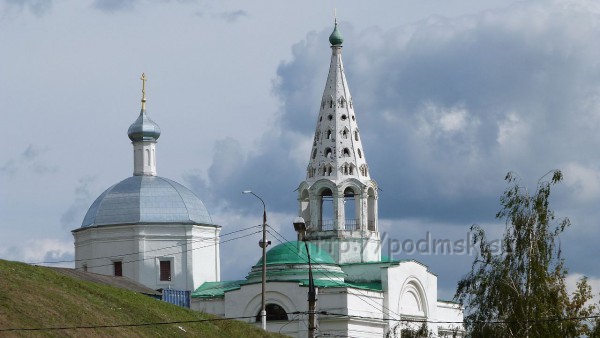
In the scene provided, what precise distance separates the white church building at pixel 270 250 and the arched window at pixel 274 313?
73.8 inches

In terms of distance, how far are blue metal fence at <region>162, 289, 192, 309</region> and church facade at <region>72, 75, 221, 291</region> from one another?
261cm

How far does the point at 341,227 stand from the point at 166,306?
59.3 ft

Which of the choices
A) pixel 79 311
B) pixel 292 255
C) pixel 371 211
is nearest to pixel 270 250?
pixel 292 255

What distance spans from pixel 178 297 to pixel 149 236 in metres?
4.35

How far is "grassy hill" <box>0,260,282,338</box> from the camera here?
31823 mm

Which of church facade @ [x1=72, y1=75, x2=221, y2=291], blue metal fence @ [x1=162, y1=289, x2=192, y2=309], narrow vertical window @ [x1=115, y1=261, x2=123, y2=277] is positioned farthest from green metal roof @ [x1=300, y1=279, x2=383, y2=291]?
narrow vertical window @ [x1=115, y1=261, x2=123, y2=277]

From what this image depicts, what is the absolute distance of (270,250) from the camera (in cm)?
5388

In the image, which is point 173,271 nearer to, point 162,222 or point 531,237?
point 162,222

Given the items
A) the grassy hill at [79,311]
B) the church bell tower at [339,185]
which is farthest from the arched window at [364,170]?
the grassy hill at [79,311]

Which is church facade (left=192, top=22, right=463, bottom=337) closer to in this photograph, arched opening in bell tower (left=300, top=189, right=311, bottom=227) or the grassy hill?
arched opening in bell tower (left=300, top=189, right=311, bottom=227)

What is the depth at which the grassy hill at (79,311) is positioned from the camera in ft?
104

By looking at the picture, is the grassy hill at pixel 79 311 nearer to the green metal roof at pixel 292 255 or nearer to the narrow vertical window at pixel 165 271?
the green metal roof at pixel 292 255

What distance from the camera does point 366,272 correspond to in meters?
55.3

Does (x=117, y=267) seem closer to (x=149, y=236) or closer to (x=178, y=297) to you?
(x=149, y=236)
